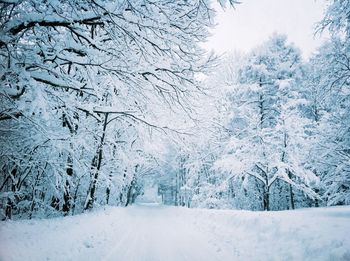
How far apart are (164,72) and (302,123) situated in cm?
1302

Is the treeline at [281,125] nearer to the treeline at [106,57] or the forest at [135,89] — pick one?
the forest at [135,89]

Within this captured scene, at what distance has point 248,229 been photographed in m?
8.16

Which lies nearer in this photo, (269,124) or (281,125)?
(281,125)

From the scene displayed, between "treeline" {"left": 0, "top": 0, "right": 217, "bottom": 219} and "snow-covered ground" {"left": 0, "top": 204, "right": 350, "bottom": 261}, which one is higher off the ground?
"treeline" {"left": 0, "top": 0, "right": 217, "bottom": 219}

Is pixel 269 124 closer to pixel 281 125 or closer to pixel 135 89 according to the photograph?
pixel 281 125

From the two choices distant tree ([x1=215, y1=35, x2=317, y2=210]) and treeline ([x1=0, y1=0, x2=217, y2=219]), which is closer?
treeline ([x1=0, y1=0, x2=217, y2=219])

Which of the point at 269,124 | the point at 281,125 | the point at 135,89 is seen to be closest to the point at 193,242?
the point at 135,89

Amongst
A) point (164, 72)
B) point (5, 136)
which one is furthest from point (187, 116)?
point (5, 136)

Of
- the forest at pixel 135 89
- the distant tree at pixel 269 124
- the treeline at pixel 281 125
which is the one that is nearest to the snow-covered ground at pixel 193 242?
the forest at pixel 135 89

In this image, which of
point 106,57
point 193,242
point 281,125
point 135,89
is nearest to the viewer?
point 135,89

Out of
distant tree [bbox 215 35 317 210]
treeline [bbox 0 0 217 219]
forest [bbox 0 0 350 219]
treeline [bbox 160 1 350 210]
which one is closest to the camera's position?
treeline [bbox 0 0 217 219]

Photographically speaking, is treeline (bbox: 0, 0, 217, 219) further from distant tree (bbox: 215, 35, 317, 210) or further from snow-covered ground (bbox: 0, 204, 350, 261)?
distant tree (bbox: 215, 35, 317, 210)

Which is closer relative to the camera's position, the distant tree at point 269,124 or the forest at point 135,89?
the forest at point 135,89

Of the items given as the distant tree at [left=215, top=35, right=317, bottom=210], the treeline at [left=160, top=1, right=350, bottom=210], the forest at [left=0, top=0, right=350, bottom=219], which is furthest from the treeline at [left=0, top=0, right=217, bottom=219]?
the distant tree at [left=215, top=35, right=317, bottom=210]
